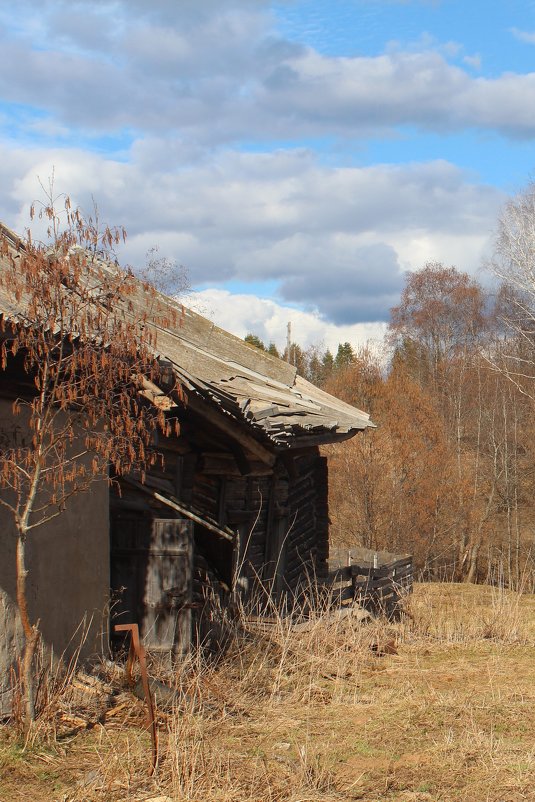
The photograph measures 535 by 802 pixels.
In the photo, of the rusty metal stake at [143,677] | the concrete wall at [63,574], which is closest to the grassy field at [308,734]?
the rusty metal stake at [143,677]

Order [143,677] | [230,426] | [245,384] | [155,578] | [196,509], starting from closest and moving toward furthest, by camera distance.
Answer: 1. [143,677]
2. [155,578]
3. [196,509]
4. [230,426]
5. [245,384]

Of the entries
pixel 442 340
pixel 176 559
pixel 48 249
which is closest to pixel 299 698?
pixel 176 559

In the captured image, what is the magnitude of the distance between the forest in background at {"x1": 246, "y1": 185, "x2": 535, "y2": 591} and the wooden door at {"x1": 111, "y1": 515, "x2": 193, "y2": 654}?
27.5 feet

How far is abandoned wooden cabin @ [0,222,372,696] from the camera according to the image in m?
6.10

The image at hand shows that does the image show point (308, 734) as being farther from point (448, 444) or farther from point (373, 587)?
point (448, 444)

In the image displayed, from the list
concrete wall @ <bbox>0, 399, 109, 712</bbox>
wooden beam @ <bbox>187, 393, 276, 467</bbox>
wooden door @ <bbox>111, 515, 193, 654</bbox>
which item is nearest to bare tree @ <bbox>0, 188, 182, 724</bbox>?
concrete wall @ <bbox>0, 399, 109, 712</bbox>

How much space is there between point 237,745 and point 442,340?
39016 mm

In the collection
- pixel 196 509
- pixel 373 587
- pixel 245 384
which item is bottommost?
pixel 373 587

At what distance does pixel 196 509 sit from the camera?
800cm

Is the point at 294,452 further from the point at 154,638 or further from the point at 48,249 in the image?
the point at 48,249

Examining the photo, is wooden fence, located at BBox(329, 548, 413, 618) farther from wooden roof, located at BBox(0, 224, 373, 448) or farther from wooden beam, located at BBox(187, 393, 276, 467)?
wooden beam, located at BBox(187, 393, 276, 467)

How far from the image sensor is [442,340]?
142 ft

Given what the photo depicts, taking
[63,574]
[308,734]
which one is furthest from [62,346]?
[308,734]

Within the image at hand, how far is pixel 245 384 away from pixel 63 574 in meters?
4.25
